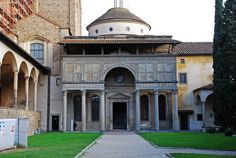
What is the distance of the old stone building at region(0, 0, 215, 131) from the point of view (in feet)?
133

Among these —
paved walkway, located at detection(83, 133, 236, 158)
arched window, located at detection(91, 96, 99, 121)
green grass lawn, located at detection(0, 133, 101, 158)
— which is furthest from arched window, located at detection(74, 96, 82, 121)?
paved walkway, located at detection(83, 133, 236, 158)

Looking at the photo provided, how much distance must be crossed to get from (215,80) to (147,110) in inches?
908

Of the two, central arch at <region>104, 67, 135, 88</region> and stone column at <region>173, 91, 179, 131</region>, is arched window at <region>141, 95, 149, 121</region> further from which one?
stone column at <region>173, 91, 179, 131</region>

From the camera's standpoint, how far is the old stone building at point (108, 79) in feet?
133

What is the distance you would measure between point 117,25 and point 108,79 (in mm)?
8422

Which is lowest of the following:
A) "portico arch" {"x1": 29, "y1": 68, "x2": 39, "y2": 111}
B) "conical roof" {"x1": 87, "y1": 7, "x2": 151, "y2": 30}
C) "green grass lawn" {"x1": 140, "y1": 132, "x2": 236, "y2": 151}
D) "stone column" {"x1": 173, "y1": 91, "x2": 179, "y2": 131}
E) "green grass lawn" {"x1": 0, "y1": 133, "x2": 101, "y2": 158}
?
"green grass lawn" {"x1": 140, "y1": 132, "x2": 236, "y2": 151}

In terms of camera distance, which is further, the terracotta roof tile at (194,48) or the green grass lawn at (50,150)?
the terracotta roof tile at (194,48)

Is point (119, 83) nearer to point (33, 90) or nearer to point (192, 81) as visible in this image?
point (192, 81)

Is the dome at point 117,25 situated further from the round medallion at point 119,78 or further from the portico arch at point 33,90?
the portico arch at point 33,90

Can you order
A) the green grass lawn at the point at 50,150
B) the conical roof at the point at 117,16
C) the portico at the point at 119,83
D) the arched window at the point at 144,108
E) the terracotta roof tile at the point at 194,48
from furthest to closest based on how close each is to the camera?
the conical roof at the point at 117,16
the terracotta roof tile at the point at 194,48
the arched window at the point at 144,108
the portico at the point at 119,83
the green grass lawn at the point at 50,150

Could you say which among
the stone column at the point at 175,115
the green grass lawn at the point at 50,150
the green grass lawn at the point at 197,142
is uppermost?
the stone column at the point at 175,115

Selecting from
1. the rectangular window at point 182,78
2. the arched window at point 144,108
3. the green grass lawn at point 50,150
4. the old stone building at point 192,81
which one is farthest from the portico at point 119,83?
the green grass lawn at point 50,150

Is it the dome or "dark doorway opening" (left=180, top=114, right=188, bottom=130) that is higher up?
the dome

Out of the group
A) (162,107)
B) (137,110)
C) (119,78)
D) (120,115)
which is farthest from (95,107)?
(162,107)
